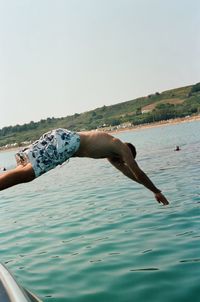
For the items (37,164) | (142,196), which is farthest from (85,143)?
(142,196)

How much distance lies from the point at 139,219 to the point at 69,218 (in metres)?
3.04

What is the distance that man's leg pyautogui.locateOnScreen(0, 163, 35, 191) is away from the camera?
23.6 feet

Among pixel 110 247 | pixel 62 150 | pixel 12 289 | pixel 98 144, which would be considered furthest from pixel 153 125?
pixel 12 289

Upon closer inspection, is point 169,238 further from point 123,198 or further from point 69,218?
point 123,198

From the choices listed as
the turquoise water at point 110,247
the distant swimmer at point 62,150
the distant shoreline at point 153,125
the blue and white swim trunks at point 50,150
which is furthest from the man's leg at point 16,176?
the distant shoreline at point 153,125

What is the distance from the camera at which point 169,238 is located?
10742 millimetres

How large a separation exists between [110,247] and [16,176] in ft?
14.0

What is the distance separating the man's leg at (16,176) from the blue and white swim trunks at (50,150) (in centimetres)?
14

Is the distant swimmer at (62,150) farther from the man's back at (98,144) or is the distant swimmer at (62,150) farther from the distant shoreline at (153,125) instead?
the distant shoreline at (153,125)

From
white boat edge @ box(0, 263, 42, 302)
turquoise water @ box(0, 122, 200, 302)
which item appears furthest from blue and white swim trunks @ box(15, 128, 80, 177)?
white boat edge @ box(0, 263, 42, 302)

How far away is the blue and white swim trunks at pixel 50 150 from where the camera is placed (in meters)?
7.64

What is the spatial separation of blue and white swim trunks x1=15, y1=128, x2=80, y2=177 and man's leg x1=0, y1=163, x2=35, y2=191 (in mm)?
145

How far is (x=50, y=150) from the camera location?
775 cm

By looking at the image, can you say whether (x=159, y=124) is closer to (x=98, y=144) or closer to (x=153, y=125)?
(x=153, y=125)
